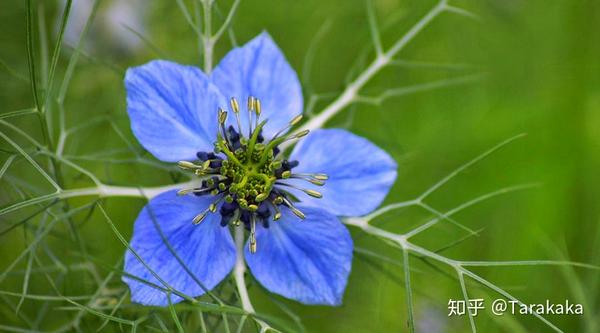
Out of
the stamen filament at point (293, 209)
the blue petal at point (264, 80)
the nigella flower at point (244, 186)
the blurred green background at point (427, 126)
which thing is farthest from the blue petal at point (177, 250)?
the blurred green background at point (427, 126)

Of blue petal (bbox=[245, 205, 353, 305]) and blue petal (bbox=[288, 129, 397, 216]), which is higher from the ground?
blue petal (bbox=[288, 129, 397, 216])

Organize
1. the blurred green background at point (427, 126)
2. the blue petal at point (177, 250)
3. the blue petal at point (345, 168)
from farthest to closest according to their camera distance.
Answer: the blurred green background at point (427, 126) < the blue petal at point (345, 168) < the blue petal at point (177, 250)

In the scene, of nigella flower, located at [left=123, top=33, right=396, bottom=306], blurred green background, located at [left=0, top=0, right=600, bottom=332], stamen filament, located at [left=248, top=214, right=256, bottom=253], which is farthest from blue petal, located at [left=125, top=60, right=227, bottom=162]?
blurred green background, located at [left=0, top=0, right=600, bottom=332]

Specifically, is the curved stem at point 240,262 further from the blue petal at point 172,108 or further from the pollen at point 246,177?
the blue petal at point 172,108

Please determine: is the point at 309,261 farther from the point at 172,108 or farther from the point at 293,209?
the point at 172,108

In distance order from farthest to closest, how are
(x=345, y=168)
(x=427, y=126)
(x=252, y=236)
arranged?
(x=427, y=126) → (x=345, y=168) → (x=252, y=236)

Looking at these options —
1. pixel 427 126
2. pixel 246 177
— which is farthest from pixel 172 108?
pixel 427 126

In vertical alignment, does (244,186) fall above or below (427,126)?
below

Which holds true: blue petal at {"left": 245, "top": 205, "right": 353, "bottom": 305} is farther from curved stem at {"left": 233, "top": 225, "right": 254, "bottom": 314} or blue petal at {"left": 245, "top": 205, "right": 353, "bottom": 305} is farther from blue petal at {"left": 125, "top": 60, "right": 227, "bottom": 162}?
blue petal at {"left": 125, "top": 60, "right": 227, "bottom": 162}
